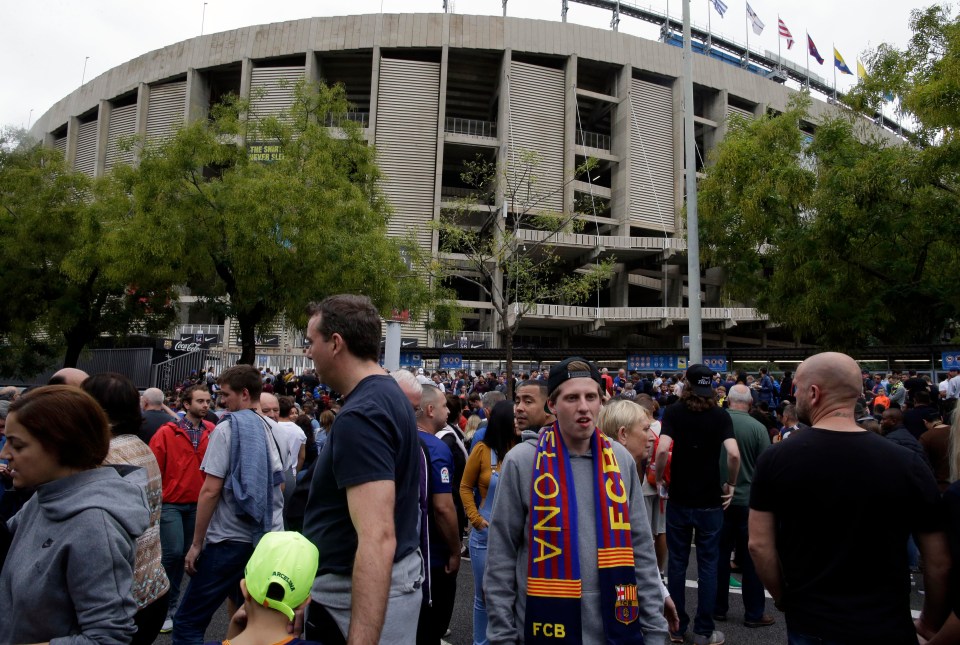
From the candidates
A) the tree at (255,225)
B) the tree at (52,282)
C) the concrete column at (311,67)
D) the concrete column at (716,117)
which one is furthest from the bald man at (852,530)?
the concrete column at (716,117)

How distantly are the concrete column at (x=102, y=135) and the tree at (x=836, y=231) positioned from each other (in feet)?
142

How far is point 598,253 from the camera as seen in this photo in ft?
139

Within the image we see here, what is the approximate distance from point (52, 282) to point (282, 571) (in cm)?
2272

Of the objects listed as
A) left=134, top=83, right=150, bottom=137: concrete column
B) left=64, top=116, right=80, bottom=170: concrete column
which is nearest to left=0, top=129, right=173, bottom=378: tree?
left=134, top=83, right=150, bottom=137: concrete column

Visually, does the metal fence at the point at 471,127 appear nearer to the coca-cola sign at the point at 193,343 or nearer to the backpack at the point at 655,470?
the coca-cola sign at the point at 193,343

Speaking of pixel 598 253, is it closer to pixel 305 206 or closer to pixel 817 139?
pixel 817 139

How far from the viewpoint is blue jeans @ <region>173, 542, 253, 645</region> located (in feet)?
12.1

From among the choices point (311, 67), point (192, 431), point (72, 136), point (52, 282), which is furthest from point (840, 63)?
point (72, 136)

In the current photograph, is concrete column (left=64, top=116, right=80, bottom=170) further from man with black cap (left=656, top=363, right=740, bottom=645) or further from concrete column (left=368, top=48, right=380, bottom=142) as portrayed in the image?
man with black cap (left=656, top=363, right=740, bottom=645)

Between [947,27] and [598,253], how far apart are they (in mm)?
29183

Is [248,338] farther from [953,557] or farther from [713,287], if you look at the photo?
[713,287]

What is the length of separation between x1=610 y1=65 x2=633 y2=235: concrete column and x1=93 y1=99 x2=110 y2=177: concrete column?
3588cm

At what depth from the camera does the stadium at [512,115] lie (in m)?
42.4

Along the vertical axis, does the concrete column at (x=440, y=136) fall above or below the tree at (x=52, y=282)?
above
